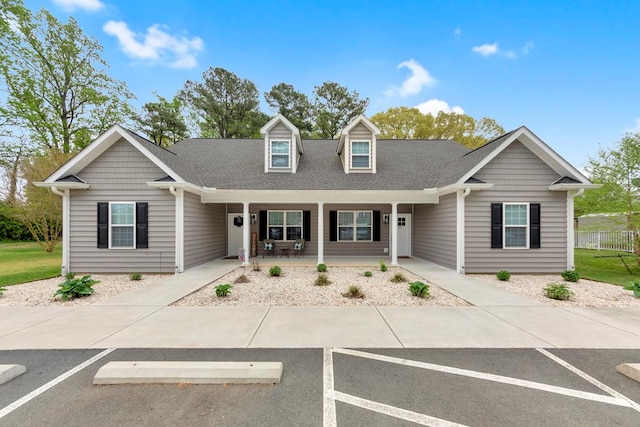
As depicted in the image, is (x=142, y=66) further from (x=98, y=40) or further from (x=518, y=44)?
(x=518, y=44)

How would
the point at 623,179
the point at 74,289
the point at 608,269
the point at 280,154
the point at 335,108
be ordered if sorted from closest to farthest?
1. the point at 74,289
2. the point at 623,179
3. the point at 608,269
4. the point at 280,154
5. the point at 335,108

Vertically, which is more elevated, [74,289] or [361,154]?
[361,154]

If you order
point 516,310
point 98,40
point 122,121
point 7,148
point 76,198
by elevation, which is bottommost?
point 516,310

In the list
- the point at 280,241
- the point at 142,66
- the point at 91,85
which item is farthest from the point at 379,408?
the point at 91,85

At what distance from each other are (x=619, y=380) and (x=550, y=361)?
585 millimetres

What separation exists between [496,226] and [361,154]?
583 cm

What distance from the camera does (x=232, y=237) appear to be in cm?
1280

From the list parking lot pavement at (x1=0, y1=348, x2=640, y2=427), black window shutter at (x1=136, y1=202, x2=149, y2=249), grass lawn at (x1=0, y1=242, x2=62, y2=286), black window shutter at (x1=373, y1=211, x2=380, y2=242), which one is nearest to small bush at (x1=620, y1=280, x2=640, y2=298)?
parking lot pavement at (x1=0, y1=348, x2=640, y2=427)

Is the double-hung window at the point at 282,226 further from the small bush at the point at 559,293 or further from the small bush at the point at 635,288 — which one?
the small bush at the point at 635,288

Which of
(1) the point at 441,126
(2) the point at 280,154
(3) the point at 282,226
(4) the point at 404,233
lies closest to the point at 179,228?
(3) the point at 282,226

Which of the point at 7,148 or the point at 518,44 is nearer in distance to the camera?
the point at 518,44

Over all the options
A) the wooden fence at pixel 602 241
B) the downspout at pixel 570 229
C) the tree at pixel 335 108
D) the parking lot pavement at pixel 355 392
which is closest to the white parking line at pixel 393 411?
the parking lot pavement at pixel 355 392

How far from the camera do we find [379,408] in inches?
98.6

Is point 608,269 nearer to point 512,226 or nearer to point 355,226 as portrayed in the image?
point 512,226
